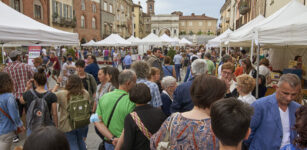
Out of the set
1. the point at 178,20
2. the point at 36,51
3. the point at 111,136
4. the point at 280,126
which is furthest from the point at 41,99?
the point at 178,20

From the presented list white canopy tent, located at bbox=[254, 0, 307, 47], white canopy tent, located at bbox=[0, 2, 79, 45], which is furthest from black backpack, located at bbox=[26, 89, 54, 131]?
white canopy tent, located at bbox=[254, 0, 307, 47]

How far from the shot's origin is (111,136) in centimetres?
257

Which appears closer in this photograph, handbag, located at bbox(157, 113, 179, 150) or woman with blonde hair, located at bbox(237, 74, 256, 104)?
handbag, located at bbox(157, 113, 179, 150)

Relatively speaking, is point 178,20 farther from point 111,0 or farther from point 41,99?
point 41,99

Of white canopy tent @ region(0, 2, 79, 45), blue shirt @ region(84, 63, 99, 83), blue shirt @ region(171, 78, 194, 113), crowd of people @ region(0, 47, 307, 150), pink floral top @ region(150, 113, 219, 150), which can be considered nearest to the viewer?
crowd of people @ region(0, 47, 307, 150)

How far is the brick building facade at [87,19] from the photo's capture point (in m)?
34.8

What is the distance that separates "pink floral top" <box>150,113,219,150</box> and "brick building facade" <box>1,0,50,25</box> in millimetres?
24142

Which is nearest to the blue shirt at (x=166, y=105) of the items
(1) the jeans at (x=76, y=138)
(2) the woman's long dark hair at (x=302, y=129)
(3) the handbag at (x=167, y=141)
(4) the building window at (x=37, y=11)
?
(1) the jeans at (x=76, y=138)

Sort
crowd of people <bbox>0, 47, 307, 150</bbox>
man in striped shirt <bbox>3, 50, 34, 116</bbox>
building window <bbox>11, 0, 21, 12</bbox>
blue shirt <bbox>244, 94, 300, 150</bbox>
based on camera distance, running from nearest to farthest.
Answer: crowd of people <bbox>0, 47, 307, 150</bbox>
blue shirt <bbox>244, 94, 300, 150</bbox>
man in striped shirt <bbox>3, 50, 34, 116</bbox>
building window <bbox>11, 0, 21, 12</bbox>

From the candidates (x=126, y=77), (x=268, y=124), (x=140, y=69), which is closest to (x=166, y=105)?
(x=140, y=69)

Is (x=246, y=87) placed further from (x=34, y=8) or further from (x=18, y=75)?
(x=34, y=8)

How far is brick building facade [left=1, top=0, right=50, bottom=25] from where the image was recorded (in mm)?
22631

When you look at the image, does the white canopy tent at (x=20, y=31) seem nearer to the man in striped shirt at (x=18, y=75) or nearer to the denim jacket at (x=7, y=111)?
the man in striped shirt at (x=18, y=75)

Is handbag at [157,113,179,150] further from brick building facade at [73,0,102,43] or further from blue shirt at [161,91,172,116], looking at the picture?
brick building facade at [73,0,102,43]
